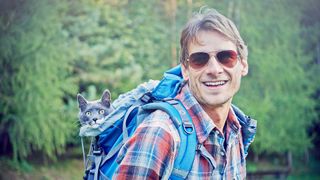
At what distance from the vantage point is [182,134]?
1418 millimetres

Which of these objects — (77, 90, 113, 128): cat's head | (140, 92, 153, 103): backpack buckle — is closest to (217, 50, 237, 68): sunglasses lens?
(140, 92, 153, 103): backpack buckle

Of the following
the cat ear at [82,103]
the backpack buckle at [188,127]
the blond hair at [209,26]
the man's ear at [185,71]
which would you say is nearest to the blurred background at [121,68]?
the cat ear at [82,103]

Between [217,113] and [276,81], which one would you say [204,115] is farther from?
[276,81]

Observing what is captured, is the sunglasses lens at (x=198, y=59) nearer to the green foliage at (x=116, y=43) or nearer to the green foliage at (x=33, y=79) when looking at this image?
the green foliage at (x=33, y=79)

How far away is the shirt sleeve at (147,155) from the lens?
4.41 feet

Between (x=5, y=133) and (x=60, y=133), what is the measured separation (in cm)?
82

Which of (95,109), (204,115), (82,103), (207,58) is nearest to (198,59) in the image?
(207,58)

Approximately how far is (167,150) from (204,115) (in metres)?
0.23

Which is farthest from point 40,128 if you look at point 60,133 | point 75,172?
point 75,172

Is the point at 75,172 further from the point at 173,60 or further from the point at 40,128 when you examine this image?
the point at 173,60

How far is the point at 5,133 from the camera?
327 inches

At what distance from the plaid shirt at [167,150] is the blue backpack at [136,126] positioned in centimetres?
3

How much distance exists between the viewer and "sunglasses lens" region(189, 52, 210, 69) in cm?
157

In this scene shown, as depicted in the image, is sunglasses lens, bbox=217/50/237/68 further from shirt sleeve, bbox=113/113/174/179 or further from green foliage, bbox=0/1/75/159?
green foliage, bbox=0/1/75/159
